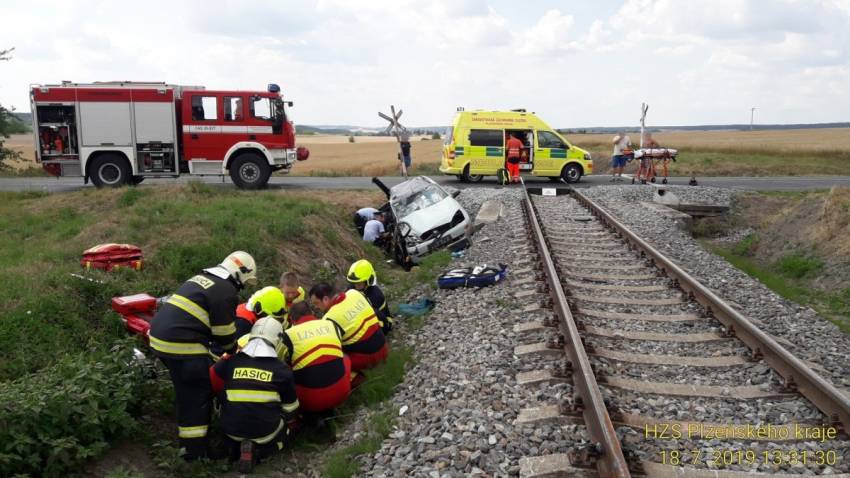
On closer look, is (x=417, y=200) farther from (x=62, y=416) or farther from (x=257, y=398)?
(x=62, y=416)

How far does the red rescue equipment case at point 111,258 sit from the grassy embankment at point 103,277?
174mm

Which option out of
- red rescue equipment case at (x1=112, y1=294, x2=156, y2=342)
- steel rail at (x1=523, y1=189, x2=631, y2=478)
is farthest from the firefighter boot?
steel rail at (x1=523, y1=189, x2=631, y2=478)

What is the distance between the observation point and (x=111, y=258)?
808 centimetres

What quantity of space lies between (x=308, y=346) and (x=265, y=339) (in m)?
0.49

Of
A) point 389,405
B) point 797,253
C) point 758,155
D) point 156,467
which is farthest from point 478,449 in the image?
point 758,155

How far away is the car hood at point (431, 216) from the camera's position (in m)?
12.4

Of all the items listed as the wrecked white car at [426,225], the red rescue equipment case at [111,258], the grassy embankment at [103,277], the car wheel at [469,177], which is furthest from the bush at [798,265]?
the car wheel at [469,177]

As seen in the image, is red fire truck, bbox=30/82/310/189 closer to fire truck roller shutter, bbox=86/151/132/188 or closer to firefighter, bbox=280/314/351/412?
fire truck roller shutter, bbox=86/151/132/188

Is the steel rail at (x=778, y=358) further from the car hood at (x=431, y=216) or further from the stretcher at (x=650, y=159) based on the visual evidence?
the stretcher at (x=650, y=159)

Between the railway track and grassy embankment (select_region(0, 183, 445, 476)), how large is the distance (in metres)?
1.85

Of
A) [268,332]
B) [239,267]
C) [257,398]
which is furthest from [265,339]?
[239,267]

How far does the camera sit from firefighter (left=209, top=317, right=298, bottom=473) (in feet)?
16.6

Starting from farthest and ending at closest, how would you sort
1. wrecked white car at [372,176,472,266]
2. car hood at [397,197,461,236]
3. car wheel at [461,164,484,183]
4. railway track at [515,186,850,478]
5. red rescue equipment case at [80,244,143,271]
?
car wheel at [461,164,484,183] < car hood at [397,197,461,236] < wrecked white car at [372,176,472,266] < red rescue equipment case at [80,244,143,271] < railway track at [515,186,850,478]

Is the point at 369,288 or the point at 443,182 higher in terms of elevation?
the point at 443,182
